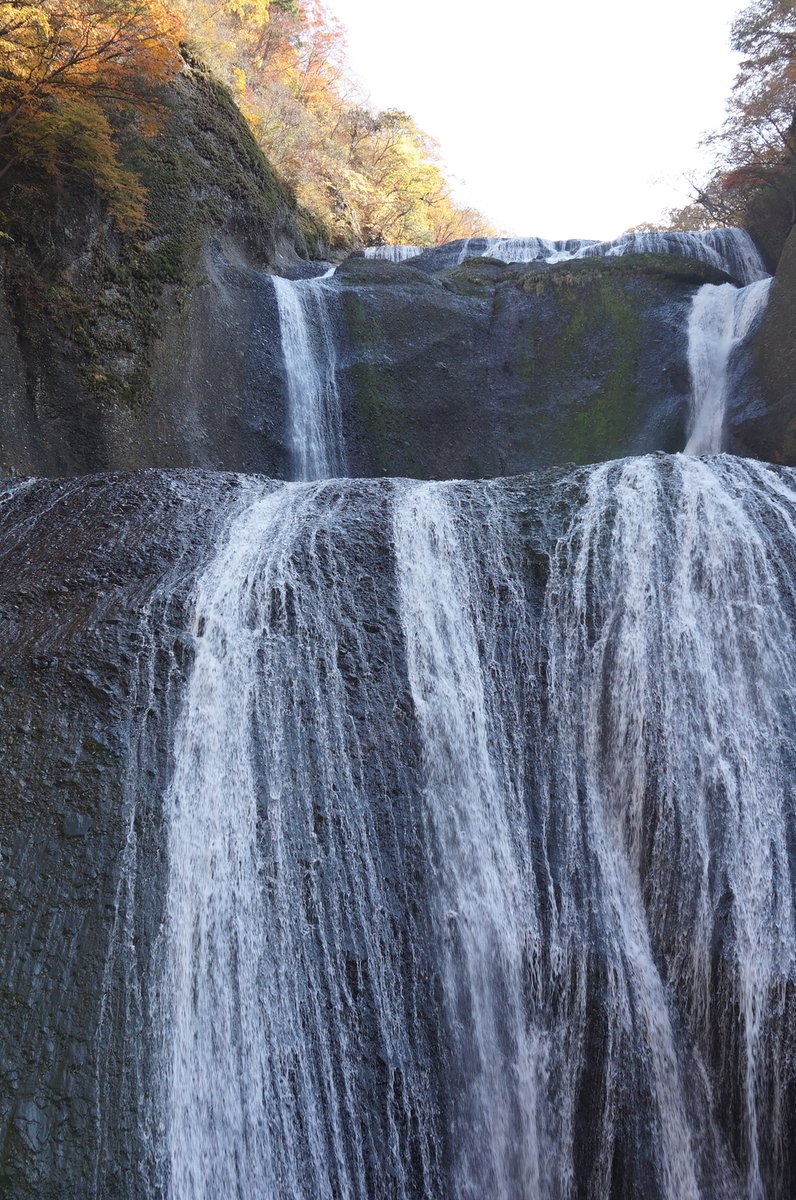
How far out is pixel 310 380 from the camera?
9.54 meters

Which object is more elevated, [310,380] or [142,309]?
[142,309]

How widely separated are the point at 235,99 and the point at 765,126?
8.54 m

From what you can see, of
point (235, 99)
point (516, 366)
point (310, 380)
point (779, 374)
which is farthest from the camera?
point (235, 99)

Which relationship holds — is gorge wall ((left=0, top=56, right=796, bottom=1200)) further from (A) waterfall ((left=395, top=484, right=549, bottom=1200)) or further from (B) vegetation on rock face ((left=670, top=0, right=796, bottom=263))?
(B) vegetation on rock face ((left=670, top=0, right=796, bottom=263))

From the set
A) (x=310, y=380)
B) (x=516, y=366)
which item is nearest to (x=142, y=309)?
(x=310, y=380)

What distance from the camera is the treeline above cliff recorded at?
6375mm

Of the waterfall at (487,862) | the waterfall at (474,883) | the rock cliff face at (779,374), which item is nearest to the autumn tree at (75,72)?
the waterfall at (487,862)

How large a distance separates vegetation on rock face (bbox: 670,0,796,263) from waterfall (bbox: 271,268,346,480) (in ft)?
23.3

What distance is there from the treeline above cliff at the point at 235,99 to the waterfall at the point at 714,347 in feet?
22.2

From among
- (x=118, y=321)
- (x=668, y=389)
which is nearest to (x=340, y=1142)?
(x=118, y=321)

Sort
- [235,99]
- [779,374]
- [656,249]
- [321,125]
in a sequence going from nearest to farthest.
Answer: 1. [779,374]
2. [656,249]
3. [235,99]
4. [321,125]

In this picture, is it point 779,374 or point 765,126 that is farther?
point 765,126

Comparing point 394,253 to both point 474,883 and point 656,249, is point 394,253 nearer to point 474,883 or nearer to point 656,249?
point 656,249

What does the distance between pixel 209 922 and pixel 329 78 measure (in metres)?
26.1
